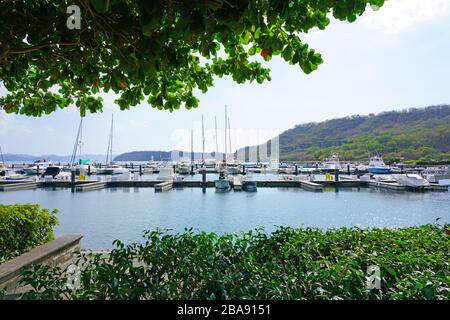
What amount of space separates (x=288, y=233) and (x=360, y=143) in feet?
339

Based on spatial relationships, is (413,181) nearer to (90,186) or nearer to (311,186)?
(311,186)

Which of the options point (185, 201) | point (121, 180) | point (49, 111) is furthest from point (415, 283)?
point (121, 180)

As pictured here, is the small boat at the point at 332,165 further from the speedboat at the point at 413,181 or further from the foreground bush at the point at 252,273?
the foreground bush at the point at 252,273

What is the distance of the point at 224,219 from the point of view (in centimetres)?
1560

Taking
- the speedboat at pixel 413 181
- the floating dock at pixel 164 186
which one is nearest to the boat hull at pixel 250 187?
the floating dock at pixel 164 186

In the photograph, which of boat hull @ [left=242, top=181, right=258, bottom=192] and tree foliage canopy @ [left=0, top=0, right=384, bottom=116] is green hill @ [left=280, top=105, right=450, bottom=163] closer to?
boat hull @ [left=242, top=181, right=258, bottom=192]

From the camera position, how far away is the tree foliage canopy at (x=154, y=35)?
213 cm

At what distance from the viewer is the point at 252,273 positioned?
2.66m

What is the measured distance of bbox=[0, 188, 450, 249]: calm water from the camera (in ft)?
45.5

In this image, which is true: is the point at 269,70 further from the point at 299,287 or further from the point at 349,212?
the point at 349,212

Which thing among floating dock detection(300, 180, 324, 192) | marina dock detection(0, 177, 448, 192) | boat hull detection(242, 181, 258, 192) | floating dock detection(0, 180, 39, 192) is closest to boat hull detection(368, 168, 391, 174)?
marina dock detection(0, 177, 448, 192)

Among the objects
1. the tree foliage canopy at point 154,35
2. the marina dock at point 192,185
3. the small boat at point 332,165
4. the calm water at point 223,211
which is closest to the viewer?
the tree foliage canopy at point 154,35

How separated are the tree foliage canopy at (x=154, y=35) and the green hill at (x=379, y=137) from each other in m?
73.3

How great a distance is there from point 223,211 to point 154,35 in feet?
52.8
